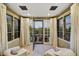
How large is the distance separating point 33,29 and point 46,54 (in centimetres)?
42

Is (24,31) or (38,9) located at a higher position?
(38,9)

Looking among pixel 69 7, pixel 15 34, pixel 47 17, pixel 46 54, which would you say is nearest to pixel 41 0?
pixel 47 17

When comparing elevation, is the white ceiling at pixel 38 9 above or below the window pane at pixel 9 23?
above

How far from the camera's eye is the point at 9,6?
215cm

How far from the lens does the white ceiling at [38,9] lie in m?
2.15

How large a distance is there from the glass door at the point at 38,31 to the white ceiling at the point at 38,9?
12 centimetres

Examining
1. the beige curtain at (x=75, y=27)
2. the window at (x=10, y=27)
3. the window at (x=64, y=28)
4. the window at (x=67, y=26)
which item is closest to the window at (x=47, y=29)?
the window at (x=64, y=28)

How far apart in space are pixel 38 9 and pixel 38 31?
328 mm

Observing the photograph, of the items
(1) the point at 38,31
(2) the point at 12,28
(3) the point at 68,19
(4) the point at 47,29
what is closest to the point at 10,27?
(2) the point at 12,28

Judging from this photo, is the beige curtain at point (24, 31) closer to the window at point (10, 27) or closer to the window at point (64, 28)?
the window at point (10, 27)

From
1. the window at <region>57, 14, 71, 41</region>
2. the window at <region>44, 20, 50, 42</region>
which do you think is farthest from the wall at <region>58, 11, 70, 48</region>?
the window at <region>44, 20, 50, 42</region>

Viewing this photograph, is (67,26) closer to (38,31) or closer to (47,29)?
(47,29)

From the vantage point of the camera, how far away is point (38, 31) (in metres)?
2.22

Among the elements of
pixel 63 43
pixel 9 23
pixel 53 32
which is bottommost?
pixel 63 43
